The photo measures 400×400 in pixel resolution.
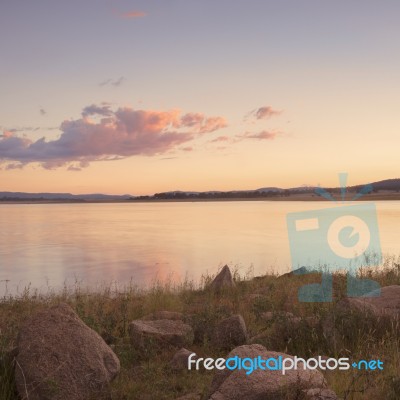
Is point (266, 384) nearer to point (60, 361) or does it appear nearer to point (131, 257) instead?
point (60, 361)

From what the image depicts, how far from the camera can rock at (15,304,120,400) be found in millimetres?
5113

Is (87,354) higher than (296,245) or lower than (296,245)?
higher

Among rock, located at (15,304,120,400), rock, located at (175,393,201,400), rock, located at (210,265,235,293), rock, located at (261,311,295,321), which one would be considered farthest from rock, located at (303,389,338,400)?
rock, located at (210,265,235,293)

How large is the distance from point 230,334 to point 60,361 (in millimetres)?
2920

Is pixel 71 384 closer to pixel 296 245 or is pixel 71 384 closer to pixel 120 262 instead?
pixel 120 262

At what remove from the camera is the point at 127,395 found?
18.5 ft

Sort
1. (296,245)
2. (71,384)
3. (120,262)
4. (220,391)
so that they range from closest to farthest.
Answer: (220,391) → (71,384) → (120,262) → (296,245)

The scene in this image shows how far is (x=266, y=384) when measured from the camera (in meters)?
4.29

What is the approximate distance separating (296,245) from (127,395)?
30.3 metres

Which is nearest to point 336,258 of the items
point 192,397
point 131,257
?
point 131,257

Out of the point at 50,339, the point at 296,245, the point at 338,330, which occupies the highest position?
the point at 50,339

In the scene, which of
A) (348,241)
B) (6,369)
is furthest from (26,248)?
(6,369)

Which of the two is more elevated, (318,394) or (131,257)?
(318,394)

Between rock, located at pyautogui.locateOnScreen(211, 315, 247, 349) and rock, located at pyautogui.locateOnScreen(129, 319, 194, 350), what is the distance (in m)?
0.45
